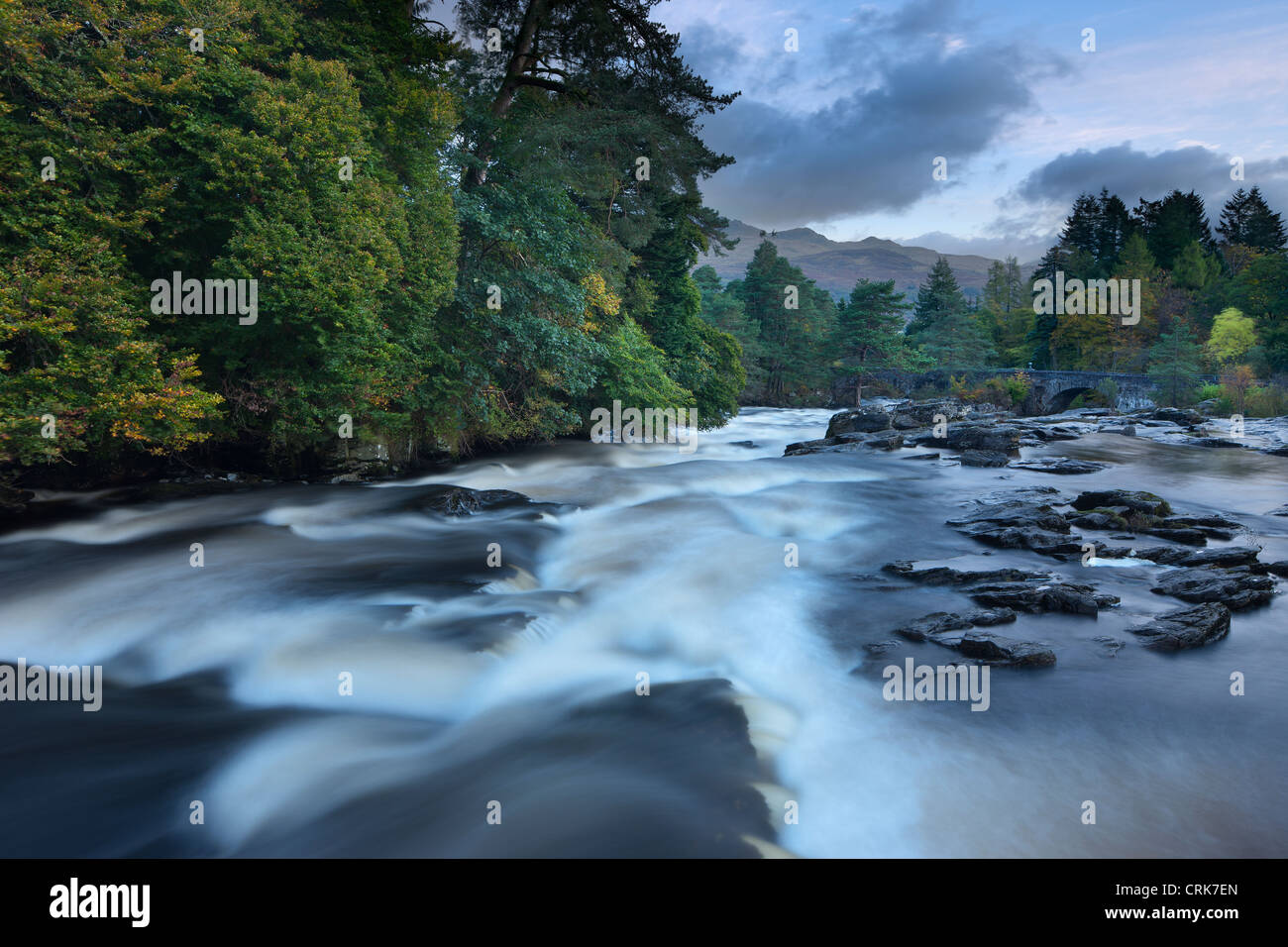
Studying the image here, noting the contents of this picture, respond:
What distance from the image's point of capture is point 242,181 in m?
13.0

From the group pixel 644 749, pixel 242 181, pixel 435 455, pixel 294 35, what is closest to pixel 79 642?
pixel 644 749

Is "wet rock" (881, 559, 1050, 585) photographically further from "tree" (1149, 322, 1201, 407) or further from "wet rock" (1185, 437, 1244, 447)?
"tree" (1149, 322, 1201, 407)

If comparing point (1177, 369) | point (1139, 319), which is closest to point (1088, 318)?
point (1139, 319)

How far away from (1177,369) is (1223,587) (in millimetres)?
52117

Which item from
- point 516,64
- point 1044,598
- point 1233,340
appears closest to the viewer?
point 1044,598

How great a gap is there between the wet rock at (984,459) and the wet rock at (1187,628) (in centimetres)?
1738

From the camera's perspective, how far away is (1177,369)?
49.8 metres

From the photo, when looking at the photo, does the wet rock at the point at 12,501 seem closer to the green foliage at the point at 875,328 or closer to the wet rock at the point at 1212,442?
the wet rock at the point at 1212,442

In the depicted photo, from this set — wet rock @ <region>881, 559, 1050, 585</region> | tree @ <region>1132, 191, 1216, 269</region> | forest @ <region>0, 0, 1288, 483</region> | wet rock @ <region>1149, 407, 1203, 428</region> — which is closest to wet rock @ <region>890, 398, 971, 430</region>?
wet rock @ <region>1149, 407, 1203, 428</region>

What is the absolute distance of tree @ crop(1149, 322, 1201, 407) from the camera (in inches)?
1956

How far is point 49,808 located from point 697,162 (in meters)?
28.0

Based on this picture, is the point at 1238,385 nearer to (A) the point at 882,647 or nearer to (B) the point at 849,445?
(B) the point at 849,445

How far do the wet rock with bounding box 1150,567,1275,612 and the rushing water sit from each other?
29cm

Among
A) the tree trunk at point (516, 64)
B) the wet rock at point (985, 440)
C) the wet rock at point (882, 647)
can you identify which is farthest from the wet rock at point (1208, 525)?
the tree trunk at point (516, 64)
